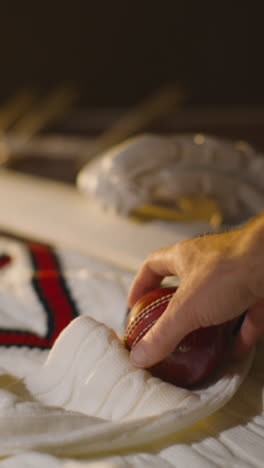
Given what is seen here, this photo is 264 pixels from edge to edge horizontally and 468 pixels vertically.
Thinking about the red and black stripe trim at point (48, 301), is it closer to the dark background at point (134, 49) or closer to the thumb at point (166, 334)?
the thumb at point (166, 334)

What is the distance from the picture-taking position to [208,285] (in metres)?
0.54

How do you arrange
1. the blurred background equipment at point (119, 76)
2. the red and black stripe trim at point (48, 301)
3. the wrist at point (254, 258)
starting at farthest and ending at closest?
1. the blurred background equipment at point (119, 76)
2. the red and black stripe trim at point (48, 301)
3. the wrist at point (254, 258)

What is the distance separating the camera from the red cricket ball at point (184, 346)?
2.03ft

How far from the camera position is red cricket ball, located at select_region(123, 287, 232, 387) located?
2.03 ft

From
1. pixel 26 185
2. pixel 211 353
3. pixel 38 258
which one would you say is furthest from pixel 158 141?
pixel 211 353

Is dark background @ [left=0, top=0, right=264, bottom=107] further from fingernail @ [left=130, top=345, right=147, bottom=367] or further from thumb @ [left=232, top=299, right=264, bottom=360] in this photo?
fingernail @ [left=130, top=345, right=147, bottom=367]

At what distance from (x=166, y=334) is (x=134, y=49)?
423cm

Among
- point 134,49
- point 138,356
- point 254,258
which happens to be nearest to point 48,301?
point 138,356

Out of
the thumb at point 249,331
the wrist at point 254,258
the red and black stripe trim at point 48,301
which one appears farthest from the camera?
the red and black stripe trim at point 48,301

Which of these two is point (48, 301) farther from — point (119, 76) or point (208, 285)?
point (119, 76)

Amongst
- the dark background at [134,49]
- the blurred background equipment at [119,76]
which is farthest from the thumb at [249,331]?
the dark background at [134,49]

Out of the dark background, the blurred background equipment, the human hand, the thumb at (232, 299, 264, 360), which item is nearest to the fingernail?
the human hand

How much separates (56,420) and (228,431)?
0.21m

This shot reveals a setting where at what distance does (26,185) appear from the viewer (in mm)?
2082
